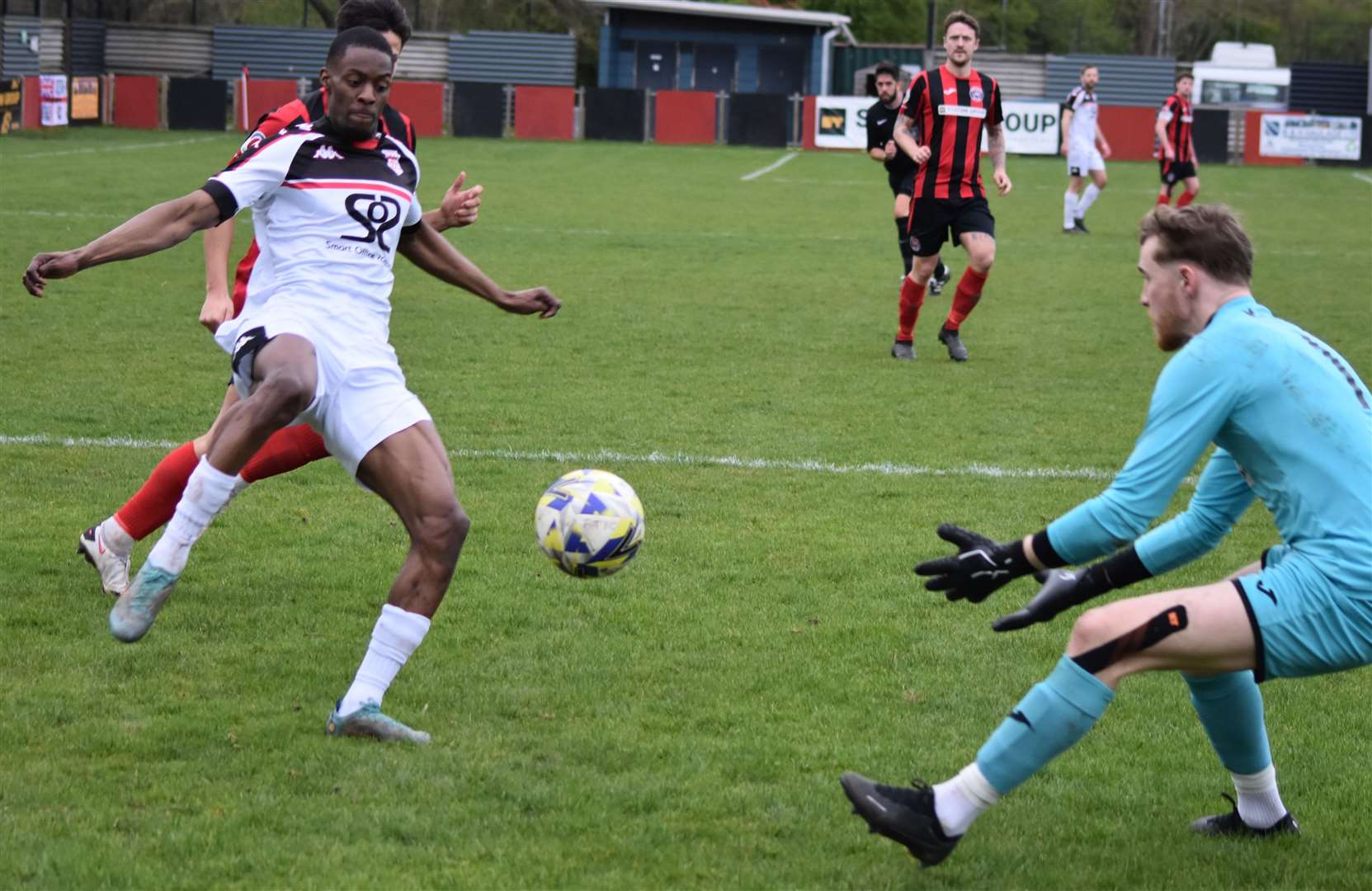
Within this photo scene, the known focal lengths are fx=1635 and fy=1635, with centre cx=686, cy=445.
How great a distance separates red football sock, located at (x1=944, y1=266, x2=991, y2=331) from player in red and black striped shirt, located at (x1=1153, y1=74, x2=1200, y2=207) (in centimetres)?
1088

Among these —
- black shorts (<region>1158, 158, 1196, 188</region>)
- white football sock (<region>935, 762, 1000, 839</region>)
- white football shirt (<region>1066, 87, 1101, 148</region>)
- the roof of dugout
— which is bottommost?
white football sock (<region>935, 762, 1000, 839</region>)

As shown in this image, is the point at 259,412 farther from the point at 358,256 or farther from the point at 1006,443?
the point at 1006,443

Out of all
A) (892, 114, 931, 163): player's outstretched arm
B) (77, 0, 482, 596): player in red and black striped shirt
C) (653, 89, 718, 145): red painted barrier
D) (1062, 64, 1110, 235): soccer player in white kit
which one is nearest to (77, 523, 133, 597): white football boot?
(77, 0, 482, 596): player in red and black striped shirt

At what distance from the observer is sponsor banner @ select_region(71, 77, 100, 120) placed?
38406mm

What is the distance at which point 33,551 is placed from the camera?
633 centimetres

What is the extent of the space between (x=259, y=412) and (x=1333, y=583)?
9.10ft

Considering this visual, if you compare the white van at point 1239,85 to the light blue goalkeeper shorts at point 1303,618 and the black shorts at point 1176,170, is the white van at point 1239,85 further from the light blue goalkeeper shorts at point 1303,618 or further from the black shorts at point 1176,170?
the light blue goalkeeper shorts at point 1303,618

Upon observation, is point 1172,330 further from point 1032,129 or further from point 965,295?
point 1032,129

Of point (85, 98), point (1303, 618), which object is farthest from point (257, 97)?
point (1303, 618)

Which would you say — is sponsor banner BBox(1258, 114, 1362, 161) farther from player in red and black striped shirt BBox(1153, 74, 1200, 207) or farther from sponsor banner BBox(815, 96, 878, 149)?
player in red and black striped shirt BBox(1153, 74, 1200, 207)

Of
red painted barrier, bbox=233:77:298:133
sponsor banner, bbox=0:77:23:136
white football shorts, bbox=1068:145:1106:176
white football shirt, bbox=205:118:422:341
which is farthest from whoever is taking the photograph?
red painted barrier, bbox=233:77:298:133

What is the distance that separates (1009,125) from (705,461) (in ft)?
110

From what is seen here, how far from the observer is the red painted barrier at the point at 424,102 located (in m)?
41.8

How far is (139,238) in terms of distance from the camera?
4562 mm
